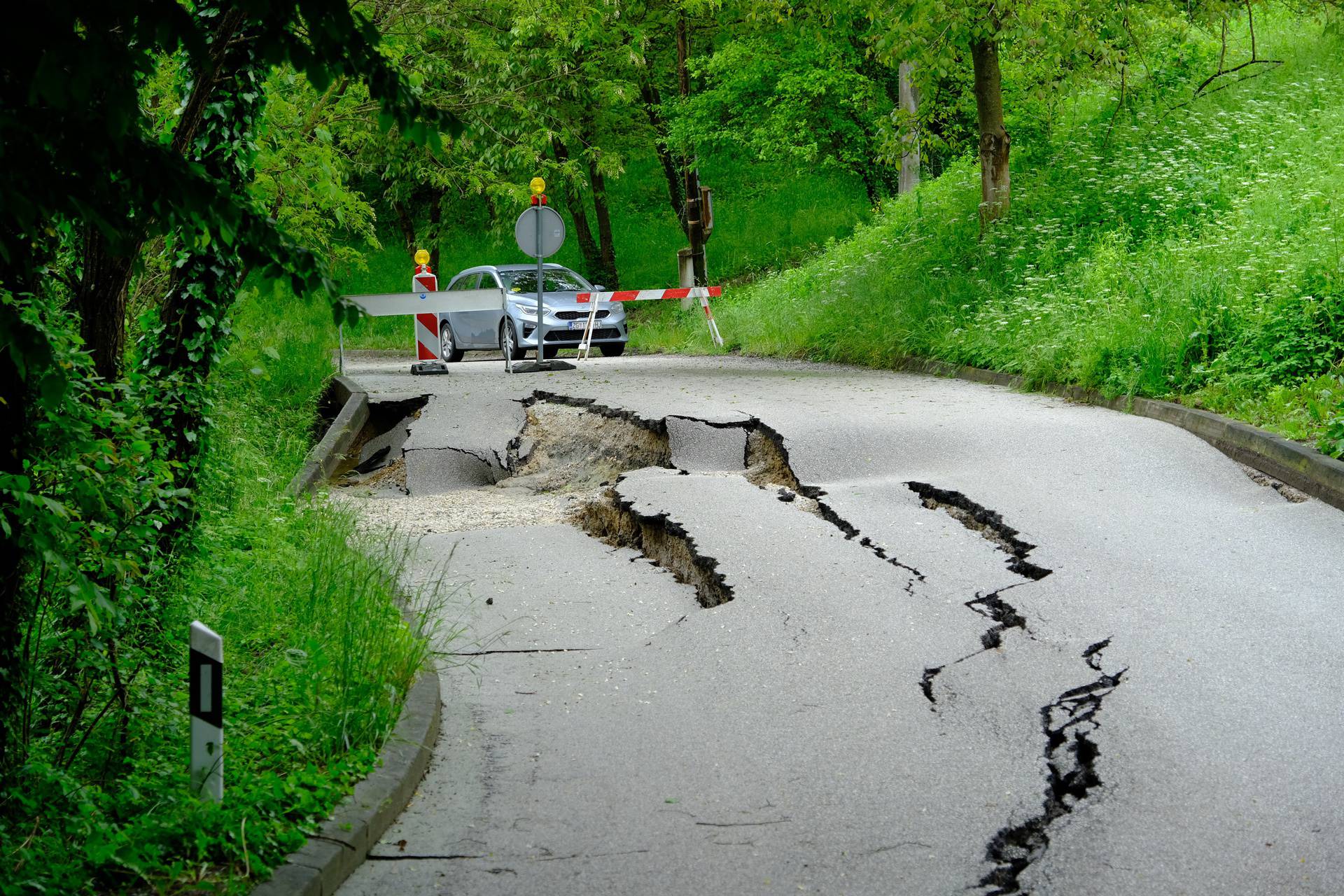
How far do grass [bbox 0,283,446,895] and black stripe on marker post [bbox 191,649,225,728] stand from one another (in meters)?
0.23

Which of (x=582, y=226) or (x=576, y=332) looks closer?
(x=576, y=332)

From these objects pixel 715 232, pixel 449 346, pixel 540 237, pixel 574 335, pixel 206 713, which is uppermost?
pixel 715 232

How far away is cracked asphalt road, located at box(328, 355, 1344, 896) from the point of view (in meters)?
3.93

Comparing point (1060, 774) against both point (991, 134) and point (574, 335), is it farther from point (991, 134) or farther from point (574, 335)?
point (574, 335)

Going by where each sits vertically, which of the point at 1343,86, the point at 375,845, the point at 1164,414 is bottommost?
the point at 375,845

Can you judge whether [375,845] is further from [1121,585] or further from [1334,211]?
[1334,211]

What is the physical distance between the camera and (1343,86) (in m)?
18.5

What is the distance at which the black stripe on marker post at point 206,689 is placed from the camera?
392 centimetres

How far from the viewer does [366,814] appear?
4059mm

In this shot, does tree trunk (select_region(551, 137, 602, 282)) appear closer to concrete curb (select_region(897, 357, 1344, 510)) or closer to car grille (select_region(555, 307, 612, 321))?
car grille (select_region(555, 307, 612, 321))

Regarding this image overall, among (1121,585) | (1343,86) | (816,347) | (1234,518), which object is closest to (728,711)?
(1121,585)

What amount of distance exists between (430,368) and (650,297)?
3529 mm

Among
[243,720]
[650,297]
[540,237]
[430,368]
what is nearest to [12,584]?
[243,720]

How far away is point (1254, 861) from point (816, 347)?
49.8ft
